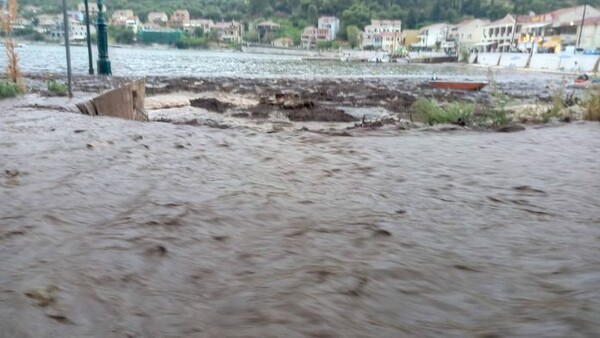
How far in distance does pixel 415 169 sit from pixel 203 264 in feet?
9.41

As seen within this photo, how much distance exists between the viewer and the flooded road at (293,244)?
80.3 inches

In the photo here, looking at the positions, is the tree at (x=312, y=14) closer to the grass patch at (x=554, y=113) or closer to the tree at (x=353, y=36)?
the tree at (x=353, y=36)

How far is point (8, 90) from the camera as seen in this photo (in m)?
10.1

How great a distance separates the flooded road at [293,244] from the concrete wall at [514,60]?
6936 cm

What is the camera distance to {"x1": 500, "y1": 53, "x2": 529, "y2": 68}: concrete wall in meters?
67.1

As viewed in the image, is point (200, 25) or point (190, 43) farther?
point (200, 25)

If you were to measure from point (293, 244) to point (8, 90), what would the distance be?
31.8ft

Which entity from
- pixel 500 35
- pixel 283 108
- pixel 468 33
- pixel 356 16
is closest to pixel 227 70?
pixel 283 108

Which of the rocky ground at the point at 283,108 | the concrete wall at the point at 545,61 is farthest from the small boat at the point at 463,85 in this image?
the concrete wall at the point at 545,61

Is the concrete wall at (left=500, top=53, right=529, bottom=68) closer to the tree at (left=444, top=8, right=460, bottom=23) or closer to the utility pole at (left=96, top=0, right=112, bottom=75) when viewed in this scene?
the utility pole at (left=96, top=0, right=112, bottom=75)

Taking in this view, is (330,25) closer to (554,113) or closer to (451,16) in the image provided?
(451,16)

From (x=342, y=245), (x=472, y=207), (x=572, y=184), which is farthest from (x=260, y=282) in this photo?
(x=572, y=184)

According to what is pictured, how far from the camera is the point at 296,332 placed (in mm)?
1956

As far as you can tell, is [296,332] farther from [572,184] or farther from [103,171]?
[572,184]
